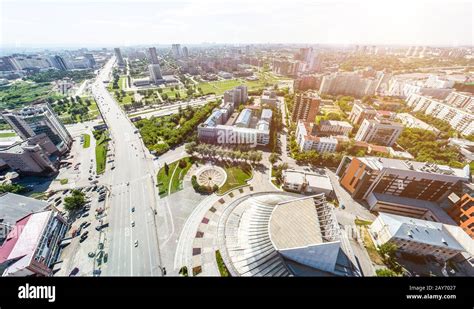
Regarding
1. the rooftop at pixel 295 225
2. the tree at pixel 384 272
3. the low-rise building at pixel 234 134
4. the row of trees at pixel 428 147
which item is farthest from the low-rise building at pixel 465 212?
the low-rise building at pixel 234 134

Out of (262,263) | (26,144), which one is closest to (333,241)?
(262,263)

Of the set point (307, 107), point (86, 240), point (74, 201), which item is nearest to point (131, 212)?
point (86, 240)

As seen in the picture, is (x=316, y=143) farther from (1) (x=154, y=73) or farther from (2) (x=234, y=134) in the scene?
(1) (x=154, y=73)

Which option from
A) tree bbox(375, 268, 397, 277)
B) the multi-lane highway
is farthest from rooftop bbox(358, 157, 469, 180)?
the multi-lane highway

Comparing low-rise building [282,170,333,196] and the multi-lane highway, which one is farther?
low-rise building [282,170,333,196]

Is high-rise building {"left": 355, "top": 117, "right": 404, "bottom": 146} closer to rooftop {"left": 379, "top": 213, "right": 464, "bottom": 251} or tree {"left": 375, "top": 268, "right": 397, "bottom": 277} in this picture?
rooftop {"left": 379, "top": 213, "right": 464, "bottom": 251}

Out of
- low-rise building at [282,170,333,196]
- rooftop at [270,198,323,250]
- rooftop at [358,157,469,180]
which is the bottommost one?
low-rise building at [282,170,333,196]
